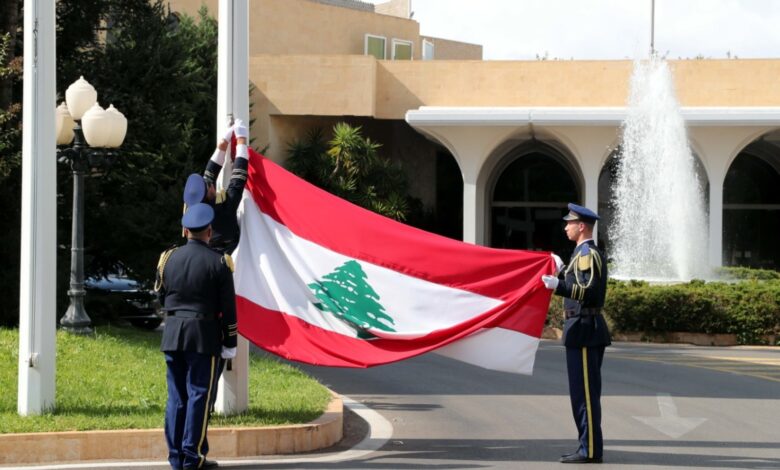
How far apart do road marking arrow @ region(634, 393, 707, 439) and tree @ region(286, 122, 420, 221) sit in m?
21.6

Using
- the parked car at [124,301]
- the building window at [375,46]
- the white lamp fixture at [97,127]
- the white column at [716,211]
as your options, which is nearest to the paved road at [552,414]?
the white lamp fixture at [97,127]

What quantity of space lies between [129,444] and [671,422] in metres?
5.46

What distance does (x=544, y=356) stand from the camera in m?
19.5

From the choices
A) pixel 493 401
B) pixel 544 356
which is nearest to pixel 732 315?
pixel 544 356

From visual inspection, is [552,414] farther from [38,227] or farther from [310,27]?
[310,27]

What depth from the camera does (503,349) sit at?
390 inches

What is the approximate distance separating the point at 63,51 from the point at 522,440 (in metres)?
16.6

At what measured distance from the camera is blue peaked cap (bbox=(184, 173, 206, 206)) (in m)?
9.20


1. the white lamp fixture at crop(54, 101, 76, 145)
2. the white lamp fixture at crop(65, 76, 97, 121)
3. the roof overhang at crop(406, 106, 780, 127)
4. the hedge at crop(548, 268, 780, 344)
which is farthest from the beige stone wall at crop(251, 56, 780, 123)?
the white lamp fixture at crop(65, 76, 97, 121)

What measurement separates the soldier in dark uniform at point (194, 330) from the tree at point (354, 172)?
25270 millimetres

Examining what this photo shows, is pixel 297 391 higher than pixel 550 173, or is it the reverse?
pixel 550 173

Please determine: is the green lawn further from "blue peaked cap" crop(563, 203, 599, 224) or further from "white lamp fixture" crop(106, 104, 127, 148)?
"blue peaked cap" crop(563, 203, 599, 224)

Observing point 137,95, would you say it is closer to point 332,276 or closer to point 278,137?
point 278,137

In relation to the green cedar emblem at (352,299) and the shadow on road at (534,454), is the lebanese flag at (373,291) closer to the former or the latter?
the green cedar emblem at (352,299)
